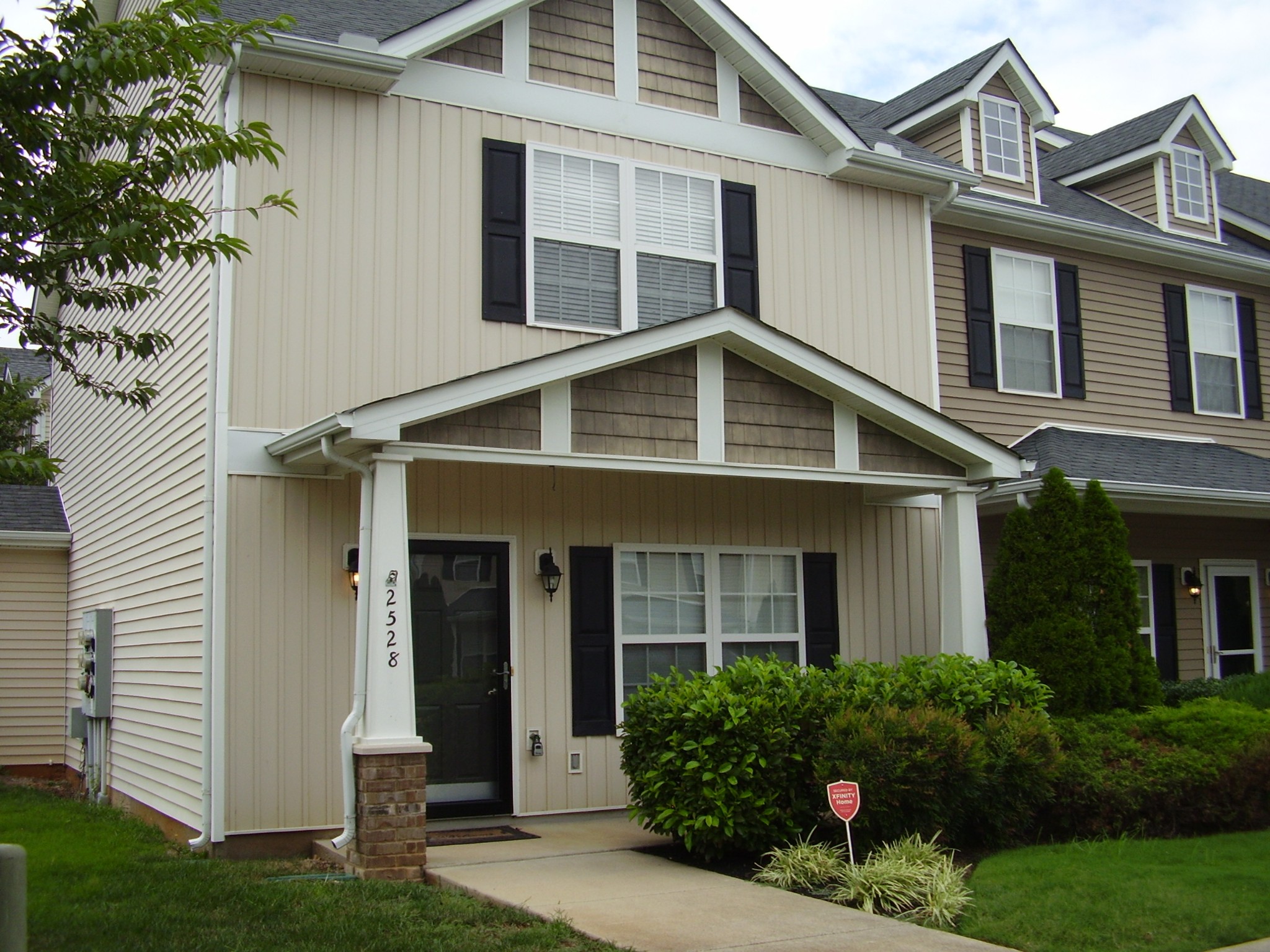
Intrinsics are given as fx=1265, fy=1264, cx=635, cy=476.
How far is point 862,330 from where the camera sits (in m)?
11.6

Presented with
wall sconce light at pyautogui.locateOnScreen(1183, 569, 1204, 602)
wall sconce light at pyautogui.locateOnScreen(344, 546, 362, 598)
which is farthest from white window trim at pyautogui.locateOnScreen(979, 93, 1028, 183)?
wall sconce light at pyautogui.locateOnScreen(344, 546, 362, 598)

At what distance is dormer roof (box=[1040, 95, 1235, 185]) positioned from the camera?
1548 centimetres

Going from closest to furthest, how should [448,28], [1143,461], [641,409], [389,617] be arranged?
[389,617], [641,409], [448,28], [1143,461]

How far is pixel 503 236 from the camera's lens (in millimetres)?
10000

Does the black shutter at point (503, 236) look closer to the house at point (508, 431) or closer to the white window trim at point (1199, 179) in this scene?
the house at point (508, 431)

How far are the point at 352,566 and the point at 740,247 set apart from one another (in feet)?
14.6

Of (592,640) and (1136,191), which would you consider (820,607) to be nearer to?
(592,640)

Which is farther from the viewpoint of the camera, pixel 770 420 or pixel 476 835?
pixel 770 420

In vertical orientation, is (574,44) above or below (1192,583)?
above

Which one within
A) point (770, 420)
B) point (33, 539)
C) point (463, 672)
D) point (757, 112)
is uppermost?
point (757, 112)

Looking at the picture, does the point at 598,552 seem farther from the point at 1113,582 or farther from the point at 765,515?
the point at 1113,582

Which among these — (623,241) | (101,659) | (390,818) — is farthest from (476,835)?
(623,241)

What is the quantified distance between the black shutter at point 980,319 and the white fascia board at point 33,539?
10.3m

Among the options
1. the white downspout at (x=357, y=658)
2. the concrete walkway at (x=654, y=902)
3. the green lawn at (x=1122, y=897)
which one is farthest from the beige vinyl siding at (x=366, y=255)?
the green lawn at (x=1122, y=897)
